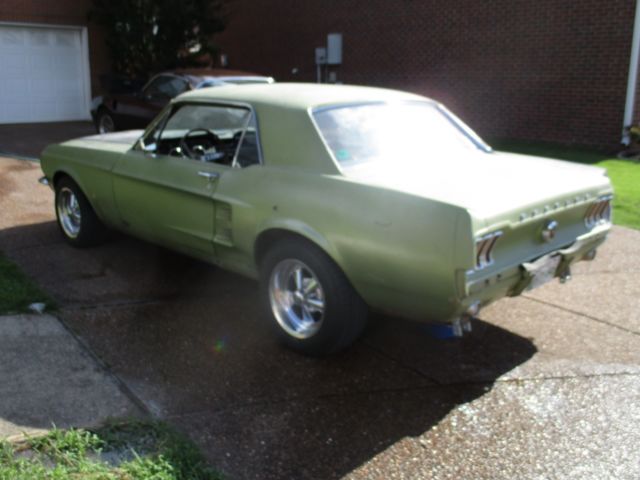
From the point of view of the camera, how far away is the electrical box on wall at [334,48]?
55.7 feet

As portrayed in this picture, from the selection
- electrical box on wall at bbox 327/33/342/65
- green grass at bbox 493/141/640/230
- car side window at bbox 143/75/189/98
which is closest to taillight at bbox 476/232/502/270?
green grass at bbox 493/141/640/230

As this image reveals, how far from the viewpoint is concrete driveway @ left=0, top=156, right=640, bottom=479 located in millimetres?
3326

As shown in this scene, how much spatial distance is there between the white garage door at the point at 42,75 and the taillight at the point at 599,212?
51.0ft

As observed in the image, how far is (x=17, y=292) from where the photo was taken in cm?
515

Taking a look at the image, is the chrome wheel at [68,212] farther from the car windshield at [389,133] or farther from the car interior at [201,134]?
the car windshield at [389,133]

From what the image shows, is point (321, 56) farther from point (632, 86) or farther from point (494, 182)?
point (494, 182)

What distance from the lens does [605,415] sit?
3.74 m

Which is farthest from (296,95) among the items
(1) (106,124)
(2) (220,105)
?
(1) (106,124)

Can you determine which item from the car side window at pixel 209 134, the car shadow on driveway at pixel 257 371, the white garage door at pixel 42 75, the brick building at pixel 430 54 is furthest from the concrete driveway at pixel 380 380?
the white garage door at pixel 42 75

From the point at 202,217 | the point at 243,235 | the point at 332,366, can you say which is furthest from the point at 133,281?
the point at 332,366

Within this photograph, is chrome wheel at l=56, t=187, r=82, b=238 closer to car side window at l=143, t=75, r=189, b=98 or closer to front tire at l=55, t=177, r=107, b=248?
front tire at l=55, t=177, r=107, b=248

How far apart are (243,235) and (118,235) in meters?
2.55

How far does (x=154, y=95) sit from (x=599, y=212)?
9262mm

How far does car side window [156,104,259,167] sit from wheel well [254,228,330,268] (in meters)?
0.57
